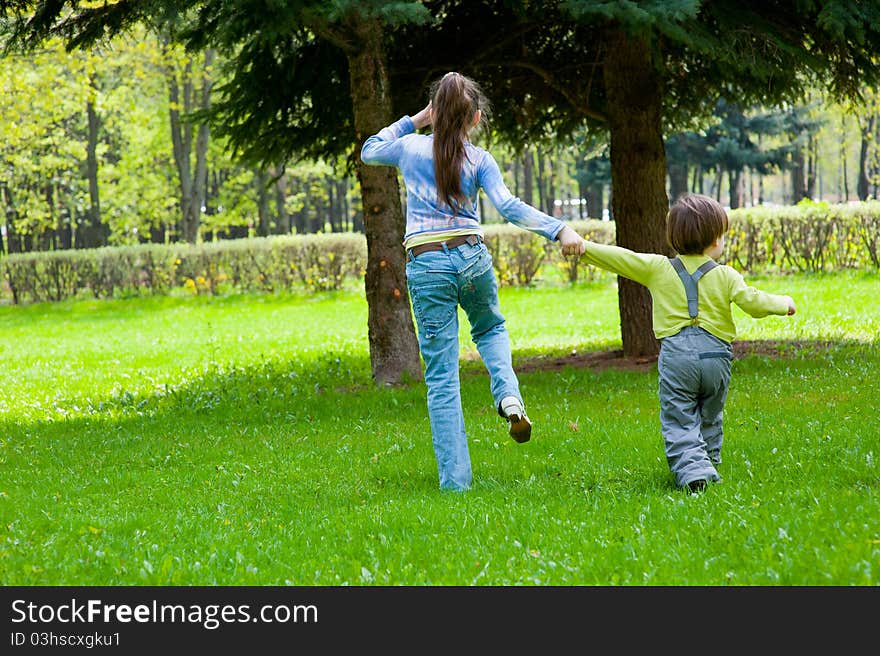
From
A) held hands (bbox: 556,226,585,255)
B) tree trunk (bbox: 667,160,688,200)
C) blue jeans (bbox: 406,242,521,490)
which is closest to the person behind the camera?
held hands (bbox: 556,226,585,255)

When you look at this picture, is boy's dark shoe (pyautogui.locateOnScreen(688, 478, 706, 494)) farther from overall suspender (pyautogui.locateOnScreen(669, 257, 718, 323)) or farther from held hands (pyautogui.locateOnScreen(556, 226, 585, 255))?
held hands (pyautogui.locateOnScreen(556, 226, 585, 255))

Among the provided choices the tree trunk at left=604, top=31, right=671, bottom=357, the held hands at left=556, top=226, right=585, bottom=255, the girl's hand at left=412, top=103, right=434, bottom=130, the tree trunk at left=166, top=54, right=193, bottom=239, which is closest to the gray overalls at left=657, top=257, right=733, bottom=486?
the held hands at left=556, top=226, right=585, bottom=255

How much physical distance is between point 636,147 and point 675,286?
5985 mm

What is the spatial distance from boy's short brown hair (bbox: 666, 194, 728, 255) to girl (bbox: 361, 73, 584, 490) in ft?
2.07

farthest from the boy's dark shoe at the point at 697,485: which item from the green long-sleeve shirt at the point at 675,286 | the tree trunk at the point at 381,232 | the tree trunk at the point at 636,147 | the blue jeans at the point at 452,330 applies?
Answer: the tree trunk at the point at 636,147

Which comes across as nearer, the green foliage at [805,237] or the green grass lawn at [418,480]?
the green grass lawn at [418,480]

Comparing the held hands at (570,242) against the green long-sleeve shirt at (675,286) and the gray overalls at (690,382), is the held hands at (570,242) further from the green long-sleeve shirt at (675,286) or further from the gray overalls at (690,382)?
the gray overalls at (690,382)

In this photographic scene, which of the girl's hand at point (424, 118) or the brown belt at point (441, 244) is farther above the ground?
the girl's hand at point (424, 118)

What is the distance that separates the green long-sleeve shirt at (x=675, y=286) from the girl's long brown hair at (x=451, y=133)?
725 millimetres

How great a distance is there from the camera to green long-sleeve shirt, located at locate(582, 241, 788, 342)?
4.95 meters

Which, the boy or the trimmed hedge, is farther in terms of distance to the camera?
the trimmed hedge

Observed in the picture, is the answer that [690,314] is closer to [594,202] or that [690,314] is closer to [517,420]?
[517,420]

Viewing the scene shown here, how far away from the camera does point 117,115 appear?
1795 inches

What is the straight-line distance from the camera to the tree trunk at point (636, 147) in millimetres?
10617
